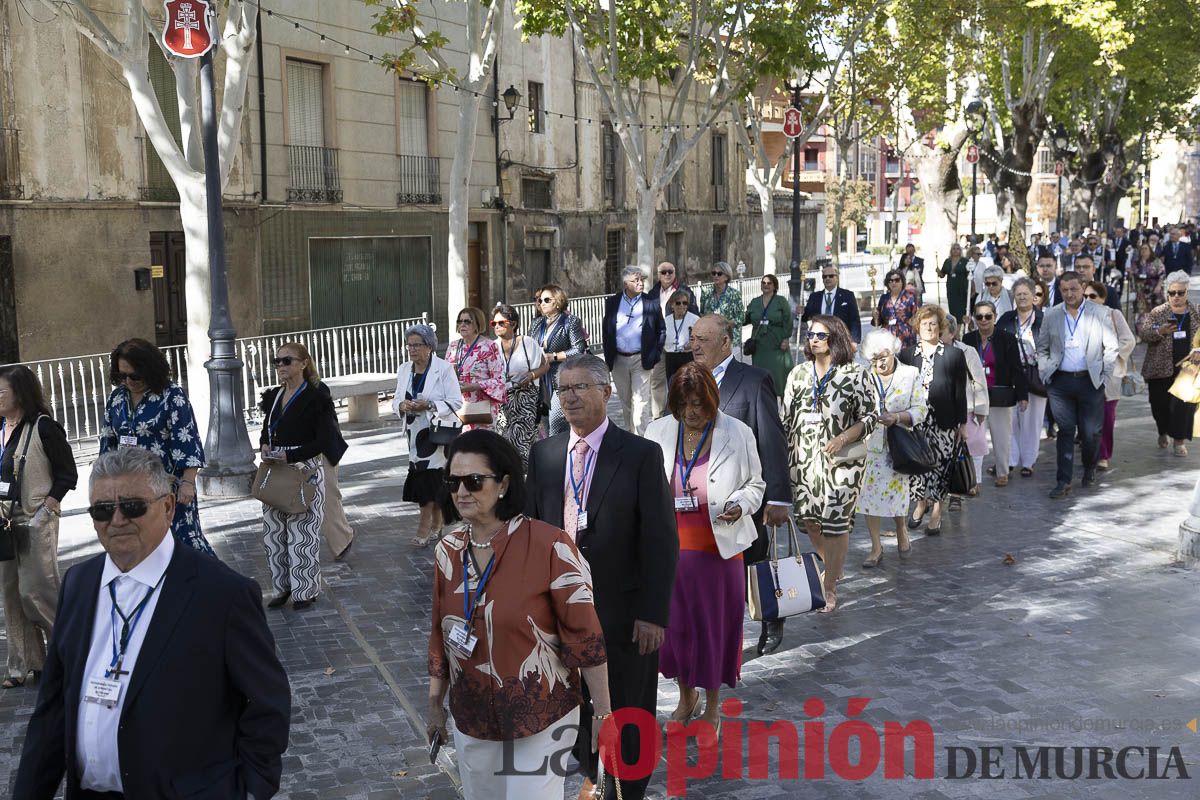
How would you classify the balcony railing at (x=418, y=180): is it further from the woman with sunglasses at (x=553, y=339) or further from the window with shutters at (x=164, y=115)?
the woman with sunglasses at (x=553, y=339)

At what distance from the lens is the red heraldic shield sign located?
10984mm

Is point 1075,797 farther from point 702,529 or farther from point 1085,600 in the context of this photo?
point 1085,600

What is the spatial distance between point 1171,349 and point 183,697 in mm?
11768

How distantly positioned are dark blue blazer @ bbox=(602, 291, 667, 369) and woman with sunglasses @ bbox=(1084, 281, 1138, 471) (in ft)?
12.9

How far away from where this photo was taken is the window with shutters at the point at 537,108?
108ft

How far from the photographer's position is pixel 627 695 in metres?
4.91

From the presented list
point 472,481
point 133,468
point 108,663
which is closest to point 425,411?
point 472,481

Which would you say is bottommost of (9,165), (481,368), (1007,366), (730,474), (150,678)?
(150,678)

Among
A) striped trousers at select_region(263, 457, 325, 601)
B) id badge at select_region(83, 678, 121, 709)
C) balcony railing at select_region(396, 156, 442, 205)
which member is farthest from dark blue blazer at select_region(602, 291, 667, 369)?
balcony railing at select_region(396, 156, 442, 205)

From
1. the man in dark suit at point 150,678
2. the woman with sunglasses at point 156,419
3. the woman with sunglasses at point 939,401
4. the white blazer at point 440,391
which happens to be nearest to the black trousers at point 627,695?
the man in dark suit at point 150,678

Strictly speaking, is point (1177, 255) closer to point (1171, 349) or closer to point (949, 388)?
point (1171, 349)

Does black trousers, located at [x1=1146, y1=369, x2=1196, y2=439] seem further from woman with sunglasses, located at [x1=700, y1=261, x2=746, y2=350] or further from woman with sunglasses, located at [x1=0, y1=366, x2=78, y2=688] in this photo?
woman with sunglasses, located at [x1=0, y1=366, x2=78, y2=688]

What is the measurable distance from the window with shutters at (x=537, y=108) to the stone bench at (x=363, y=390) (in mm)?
17301

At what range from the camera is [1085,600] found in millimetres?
8133
